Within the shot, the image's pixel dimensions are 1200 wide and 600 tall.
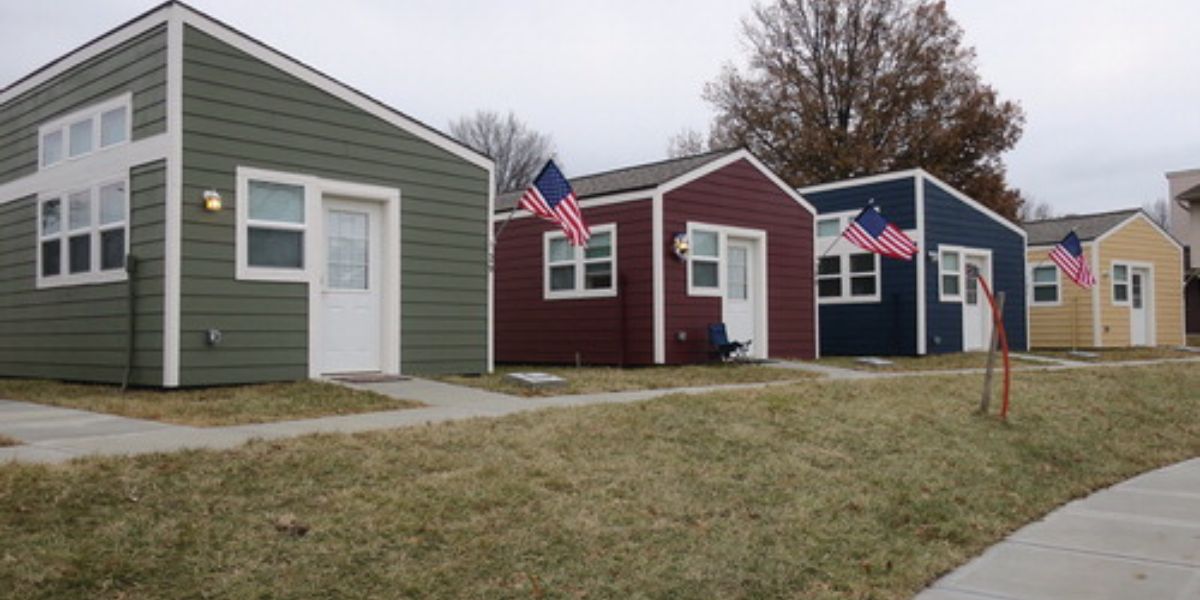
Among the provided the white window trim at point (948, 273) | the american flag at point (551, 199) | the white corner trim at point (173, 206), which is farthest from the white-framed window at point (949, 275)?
the white corner trim at point (173, 206)

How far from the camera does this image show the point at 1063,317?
23.2 metres

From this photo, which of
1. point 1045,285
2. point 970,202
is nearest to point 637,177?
point 970,202

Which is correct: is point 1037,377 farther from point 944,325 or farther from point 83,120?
point 83,120

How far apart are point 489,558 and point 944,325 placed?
54.3 ft

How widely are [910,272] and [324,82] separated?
40.0 ft

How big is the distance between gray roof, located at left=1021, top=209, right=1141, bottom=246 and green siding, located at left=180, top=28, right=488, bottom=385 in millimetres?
16278

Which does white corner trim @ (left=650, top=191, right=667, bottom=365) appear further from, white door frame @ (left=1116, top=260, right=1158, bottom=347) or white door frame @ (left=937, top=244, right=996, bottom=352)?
white door frame @ (left=1116, top=260, right=1158, bottom=347)

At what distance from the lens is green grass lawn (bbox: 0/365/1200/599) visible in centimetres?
402

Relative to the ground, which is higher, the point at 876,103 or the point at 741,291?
the point at 876,103

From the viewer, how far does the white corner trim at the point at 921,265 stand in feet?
60.9

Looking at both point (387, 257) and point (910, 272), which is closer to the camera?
point (387, 257)

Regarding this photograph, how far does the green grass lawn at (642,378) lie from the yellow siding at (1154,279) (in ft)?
43.6

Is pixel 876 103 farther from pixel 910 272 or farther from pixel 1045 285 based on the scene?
pixel 910 272

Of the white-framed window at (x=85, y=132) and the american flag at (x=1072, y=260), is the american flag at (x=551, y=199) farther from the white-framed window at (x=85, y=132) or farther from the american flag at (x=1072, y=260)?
the american flag at (x=1072, y=260)
